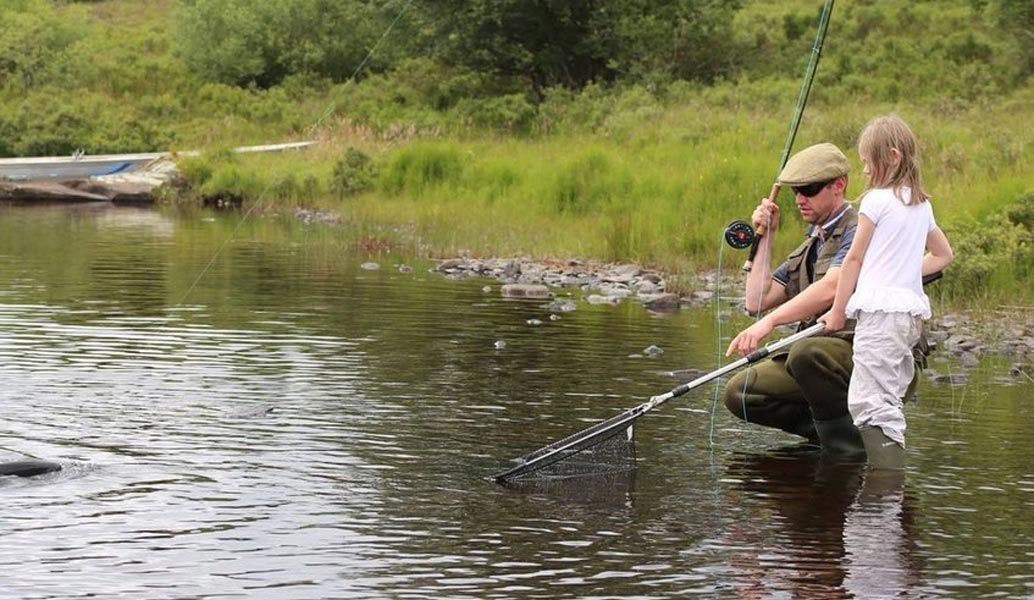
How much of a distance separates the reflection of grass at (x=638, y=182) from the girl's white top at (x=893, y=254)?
6.61 metres

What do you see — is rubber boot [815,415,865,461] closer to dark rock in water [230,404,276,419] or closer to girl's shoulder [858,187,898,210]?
girl's shoulder [858,187,898,210]

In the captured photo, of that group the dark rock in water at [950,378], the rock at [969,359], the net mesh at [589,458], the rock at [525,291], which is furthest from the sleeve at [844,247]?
the rock at [525,291]

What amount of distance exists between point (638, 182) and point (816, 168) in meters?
12.3

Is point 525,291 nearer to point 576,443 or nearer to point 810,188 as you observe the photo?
point 810,188

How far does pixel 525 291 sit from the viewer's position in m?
15.5

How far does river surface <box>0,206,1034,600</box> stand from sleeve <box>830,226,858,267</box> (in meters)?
0.94

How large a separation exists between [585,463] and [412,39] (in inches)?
1224

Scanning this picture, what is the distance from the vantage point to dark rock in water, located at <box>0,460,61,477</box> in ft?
23.7

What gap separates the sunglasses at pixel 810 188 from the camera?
7.88 m

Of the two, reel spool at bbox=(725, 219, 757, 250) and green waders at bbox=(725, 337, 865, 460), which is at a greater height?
reel spool at bbox=(725, 219, 757, 250)

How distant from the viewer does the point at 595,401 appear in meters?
9.69

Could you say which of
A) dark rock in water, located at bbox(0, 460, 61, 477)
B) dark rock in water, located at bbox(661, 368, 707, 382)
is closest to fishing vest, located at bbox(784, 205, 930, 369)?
dark rock in water, located at bbox(661, 368, 707, 382)

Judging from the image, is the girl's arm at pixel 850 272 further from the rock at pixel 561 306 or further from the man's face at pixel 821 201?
the rock at pixel 561 306

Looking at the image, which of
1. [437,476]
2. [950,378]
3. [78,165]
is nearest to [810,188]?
[437,476]
